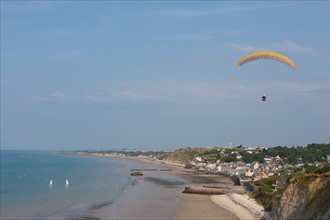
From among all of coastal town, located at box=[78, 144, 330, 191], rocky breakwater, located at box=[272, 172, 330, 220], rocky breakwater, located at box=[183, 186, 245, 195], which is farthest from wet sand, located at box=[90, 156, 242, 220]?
coastal town, located at box=[78, 144, 330, 191]

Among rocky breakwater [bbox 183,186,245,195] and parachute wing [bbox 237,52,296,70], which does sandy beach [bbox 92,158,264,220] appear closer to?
rocky breakwater [bbox 183,186,245,195]

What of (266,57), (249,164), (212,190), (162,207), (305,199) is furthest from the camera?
(249,164)

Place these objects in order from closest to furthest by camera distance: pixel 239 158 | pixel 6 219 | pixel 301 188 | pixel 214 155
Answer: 1. pixel 301 188
2. pixel 6 219
3. pixel 239 158
4. pixel 214 155

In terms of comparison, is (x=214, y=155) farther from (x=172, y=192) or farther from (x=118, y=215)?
(x=118, y=215)

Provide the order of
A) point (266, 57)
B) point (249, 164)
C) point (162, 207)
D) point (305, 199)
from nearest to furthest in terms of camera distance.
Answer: point (305, 199) → point (266, 57) → point (162, 207) → point (249, 164)

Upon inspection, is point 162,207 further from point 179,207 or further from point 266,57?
point 266,57

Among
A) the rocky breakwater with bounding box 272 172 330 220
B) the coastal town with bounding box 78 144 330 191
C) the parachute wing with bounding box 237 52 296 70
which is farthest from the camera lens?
the coastal town with bounding box 78 144 330 191

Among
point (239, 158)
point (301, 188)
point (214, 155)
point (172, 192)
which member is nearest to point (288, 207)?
point (301, 188)

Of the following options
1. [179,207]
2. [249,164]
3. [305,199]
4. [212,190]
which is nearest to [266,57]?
[305,199]

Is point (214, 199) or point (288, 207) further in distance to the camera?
point (214, 199)
